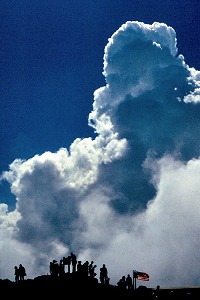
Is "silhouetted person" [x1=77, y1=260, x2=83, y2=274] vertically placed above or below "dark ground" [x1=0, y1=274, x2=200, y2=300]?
above

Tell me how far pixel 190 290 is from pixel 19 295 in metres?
16.3

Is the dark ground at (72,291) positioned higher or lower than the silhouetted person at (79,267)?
lower

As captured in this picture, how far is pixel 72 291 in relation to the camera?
38.1 m

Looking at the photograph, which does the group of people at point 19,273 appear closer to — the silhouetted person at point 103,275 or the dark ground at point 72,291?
the dark ground at point 72,291

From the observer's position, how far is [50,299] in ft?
123

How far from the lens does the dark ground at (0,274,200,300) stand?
37.8m

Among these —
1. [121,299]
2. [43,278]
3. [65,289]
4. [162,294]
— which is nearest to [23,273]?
[43,278]

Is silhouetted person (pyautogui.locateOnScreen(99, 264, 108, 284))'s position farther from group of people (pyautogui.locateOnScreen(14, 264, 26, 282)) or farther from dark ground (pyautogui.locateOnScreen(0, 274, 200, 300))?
group of people (pyautogui.locateOnScreen(14, 264, 26, 282))

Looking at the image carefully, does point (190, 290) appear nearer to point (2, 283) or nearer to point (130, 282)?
point (130, 282)

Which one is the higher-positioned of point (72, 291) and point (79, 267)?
point (79, 267)

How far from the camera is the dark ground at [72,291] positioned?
3778 centimetres

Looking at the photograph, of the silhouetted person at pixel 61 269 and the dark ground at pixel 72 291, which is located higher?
the silhouetted person at pixel 61 269

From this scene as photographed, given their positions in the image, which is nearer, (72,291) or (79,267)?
(79,267)

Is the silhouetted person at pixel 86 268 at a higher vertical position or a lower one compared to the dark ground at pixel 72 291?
higher
